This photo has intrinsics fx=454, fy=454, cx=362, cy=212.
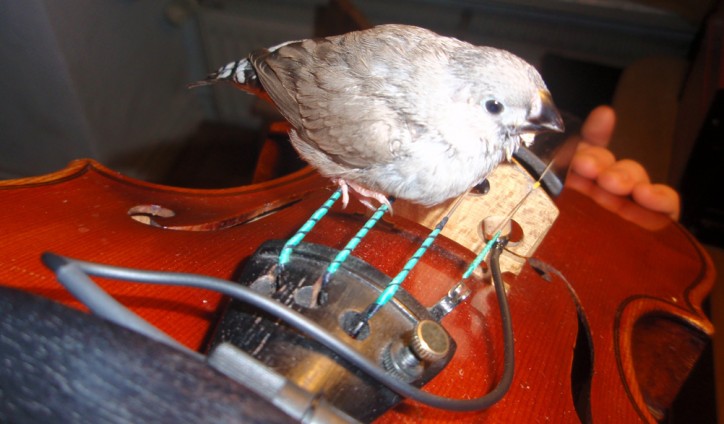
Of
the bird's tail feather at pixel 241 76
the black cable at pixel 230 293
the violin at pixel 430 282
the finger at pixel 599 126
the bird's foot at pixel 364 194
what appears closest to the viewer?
the black cable at pixel 230 293

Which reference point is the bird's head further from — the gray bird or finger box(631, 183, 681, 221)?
finger box(631, 183, 681, 221)

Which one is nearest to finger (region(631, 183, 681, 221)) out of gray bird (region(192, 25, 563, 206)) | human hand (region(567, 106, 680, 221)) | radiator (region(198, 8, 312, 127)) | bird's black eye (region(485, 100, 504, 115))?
human hand (region(567, 106, 680, 221))

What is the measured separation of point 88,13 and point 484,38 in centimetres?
138

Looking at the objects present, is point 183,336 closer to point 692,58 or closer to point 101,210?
point 101,210

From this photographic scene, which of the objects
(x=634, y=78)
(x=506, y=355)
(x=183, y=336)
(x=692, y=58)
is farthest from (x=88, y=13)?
(x=692, y=58)

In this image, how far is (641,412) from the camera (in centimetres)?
55

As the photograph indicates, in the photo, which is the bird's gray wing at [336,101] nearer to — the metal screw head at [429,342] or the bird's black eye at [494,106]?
the bird's black eye at [494,106]

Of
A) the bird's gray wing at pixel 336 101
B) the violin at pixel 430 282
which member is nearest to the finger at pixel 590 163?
the violin at pixel 430 282

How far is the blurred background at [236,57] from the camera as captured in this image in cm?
133

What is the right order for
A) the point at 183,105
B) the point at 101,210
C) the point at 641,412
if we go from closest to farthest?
1. the point at 641,412
2. the point at 101,210
3. the point at 183,105

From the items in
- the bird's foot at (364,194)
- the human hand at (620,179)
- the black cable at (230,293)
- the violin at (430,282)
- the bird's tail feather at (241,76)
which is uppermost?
the bird's tail feather at (241,76)

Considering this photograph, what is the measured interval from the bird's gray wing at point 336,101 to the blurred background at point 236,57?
48 centimetres

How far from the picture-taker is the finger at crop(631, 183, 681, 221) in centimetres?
93

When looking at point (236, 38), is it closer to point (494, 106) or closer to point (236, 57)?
point (236, 57)
